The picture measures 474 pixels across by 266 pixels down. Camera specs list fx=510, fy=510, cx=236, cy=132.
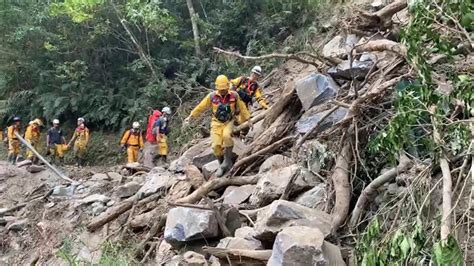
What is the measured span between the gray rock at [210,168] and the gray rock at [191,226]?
1896 millimetres

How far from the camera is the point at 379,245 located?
3.78m

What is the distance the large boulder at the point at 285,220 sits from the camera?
466 cm

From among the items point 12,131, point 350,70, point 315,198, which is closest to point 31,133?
point 12,131

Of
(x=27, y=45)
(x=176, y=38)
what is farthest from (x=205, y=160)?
(x=27, y=45)

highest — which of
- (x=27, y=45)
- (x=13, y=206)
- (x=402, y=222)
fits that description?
(x=27, y=45)

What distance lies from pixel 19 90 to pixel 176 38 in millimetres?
6766

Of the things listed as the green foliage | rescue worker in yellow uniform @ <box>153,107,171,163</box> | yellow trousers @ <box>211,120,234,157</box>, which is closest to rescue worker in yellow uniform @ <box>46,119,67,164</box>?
rescue worker in yellow uniform @ <box>153,107,171,163</box>

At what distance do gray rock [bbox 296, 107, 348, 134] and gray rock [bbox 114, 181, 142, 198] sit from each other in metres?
3.48

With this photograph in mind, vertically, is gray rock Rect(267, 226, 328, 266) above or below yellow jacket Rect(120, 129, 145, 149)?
above

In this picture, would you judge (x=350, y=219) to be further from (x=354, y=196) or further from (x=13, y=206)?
(x=13, y=206)

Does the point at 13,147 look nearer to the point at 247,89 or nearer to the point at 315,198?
the point at 247,89

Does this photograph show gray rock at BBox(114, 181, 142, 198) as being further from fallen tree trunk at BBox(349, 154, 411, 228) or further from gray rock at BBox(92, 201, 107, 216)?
fallen tree trunk at BBox(349, 154, 411, 228)

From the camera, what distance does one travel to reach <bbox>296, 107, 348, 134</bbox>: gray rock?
21.3ft

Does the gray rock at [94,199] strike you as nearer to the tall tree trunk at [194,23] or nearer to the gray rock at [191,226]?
the gray rock at [191,226]
